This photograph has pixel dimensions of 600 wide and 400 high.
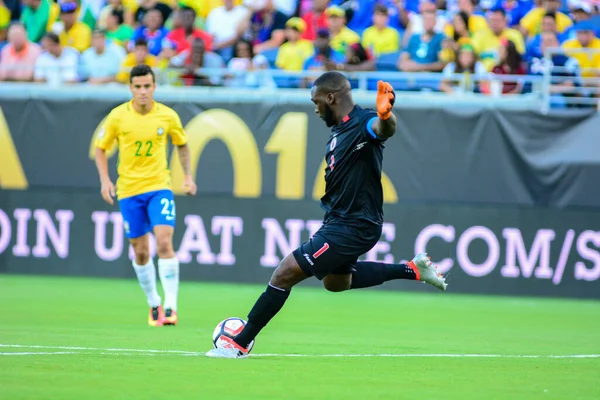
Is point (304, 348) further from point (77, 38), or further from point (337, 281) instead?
point (77, 38)

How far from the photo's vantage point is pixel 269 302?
8.72 metres

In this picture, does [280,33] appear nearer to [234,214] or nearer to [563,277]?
[234,214]

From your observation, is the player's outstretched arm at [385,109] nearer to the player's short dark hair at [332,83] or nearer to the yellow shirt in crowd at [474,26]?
the player's short dark hair at [332,83]

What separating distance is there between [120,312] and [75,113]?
6.57m

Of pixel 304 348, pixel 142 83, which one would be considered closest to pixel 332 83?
pixel 304 348

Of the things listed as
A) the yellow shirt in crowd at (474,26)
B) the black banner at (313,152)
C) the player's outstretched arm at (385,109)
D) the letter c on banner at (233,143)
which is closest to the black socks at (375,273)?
the player's outstretched arm at (385,109)

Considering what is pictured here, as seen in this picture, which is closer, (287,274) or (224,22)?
(287,274)

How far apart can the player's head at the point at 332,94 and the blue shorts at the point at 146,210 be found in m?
3.70

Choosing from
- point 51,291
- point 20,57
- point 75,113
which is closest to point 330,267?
point 51,291

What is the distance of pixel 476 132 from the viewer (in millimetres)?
18484

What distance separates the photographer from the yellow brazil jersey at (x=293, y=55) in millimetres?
19953

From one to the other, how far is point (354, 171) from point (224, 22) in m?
12.8

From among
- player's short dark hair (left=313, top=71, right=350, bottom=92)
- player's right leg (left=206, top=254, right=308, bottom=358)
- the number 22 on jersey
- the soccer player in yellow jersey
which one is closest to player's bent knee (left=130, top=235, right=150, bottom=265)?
the soccer player in yellow jersey

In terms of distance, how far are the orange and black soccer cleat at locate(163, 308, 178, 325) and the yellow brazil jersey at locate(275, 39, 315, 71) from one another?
28.6ft
